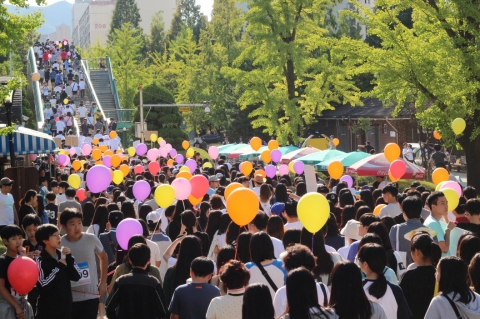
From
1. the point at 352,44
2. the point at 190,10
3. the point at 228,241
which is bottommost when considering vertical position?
the point at 228,241

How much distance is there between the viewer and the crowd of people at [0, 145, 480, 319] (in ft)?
18.1

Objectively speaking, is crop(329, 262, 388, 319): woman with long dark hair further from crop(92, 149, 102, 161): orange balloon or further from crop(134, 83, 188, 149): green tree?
crop(134, 83, 188, 149): green tree

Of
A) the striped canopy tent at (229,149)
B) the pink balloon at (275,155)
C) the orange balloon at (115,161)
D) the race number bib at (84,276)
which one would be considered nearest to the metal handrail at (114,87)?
the striped canopy tent at (229,149)

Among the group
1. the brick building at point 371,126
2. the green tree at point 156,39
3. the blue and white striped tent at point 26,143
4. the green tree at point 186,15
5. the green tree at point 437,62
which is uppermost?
the green tree at point 186,15

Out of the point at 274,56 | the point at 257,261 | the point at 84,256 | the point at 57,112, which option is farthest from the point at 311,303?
the point at 57,112

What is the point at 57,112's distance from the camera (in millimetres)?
41531

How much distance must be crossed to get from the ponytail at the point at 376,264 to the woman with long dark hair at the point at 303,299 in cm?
89

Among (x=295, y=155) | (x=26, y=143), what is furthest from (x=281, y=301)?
(x=295, y=155)

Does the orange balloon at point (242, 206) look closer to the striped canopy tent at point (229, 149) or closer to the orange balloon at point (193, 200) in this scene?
the orange balloon at point (193, 200)

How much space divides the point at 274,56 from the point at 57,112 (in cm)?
1310

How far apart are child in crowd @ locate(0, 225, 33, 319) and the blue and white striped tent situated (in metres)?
10.9

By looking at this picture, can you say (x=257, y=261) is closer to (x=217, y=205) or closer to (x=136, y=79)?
(x=217, y=205)

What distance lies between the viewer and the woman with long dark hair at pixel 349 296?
5.35 m

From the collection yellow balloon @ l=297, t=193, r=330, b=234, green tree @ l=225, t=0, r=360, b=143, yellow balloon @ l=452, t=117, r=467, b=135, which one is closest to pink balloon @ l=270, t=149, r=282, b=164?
yellow balloon @ l=452, t=117, r=467, b=135
